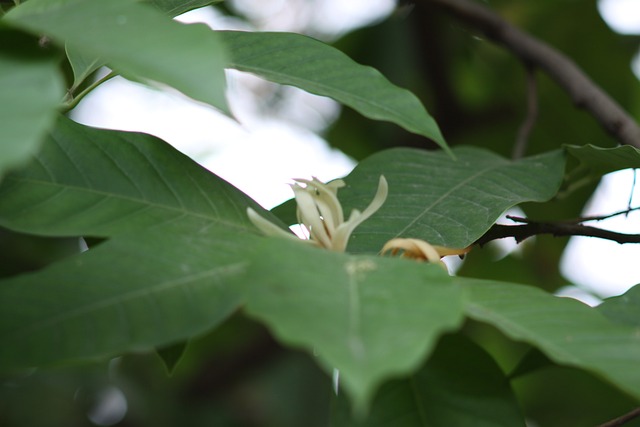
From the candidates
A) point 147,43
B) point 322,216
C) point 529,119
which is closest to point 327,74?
point 322,216

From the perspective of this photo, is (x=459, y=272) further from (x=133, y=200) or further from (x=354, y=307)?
(x=354, y=307)

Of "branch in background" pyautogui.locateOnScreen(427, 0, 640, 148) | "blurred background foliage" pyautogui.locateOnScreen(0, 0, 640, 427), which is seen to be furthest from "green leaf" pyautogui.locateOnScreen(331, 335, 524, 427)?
"blurred background foliage" pyautogui.locateOnScreen(0, 0, 640, 427)

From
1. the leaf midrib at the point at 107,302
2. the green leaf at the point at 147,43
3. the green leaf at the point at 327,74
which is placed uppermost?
the green leaf at the point at 147,43

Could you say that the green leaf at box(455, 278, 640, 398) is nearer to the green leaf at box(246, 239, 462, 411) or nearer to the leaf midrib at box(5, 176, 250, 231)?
the green leaf at box(246, 239, 462, 411)

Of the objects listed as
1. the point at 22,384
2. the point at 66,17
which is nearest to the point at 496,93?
the point at 22,384

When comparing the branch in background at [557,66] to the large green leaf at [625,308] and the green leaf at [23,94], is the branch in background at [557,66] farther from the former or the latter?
the green leaf at [23,94]

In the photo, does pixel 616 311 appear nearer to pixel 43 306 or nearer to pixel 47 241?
pixel 43 306

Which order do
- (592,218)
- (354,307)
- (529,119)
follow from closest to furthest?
(354,307), (592,218), (529,119)

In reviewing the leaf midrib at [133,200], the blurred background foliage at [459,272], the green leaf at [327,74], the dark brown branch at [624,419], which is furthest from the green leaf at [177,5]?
the blurred background foliage at [459,272]
